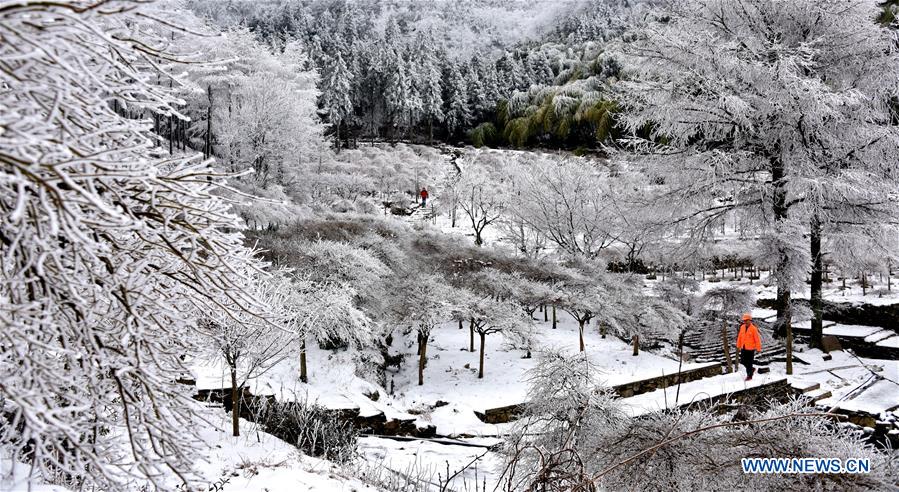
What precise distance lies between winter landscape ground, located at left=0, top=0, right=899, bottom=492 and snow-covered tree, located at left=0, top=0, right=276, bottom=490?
0.02m

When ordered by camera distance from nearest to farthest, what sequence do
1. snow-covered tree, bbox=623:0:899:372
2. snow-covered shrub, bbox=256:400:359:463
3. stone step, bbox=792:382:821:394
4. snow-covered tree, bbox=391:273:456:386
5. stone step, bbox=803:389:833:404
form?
snow-covered shrub, bbox=256:400:359:463
stone step, bbox=803:389:833:404
stone step, bbox=792:382:821:394
snow-covered tree, bbox=623:0:899:372
snow-covered tree, bbox=391:273:456:386

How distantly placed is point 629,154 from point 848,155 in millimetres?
4163

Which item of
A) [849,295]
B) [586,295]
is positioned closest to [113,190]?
[586,295]

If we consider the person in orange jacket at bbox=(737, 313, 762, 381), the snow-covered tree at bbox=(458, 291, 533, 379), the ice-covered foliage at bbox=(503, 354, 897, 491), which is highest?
the ice-covered foliage at bbox=(503, 354, 897, 491)

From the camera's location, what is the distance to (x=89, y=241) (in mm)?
1345

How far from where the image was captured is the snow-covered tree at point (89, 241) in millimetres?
1375

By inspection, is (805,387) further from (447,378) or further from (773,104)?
(447,378)

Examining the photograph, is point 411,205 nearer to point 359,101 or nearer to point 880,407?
point 359,101

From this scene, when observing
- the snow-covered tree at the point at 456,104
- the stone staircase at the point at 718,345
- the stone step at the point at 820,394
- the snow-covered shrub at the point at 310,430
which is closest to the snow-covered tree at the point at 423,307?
the snow-covered shrub at the point at 310,430

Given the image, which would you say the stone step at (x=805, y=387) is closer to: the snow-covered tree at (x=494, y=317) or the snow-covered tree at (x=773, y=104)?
the snow-covered tree at (x=773, y=104)

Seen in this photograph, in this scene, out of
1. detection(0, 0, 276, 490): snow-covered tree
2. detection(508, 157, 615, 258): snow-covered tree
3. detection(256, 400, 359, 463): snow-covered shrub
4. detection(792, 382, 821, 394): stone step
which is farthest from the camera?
detection(508, 157, 615, 258): snow-covered tree

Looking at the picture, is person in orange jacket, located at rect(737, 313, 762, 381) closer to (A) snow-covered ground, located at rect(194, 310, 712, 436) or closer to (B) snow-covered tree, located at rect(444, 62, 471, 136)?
(A) snow-covered ground, located at rect(194, 310, 712, 436)

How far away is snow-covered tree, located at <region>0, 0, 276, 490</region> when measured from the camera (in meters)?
1.38

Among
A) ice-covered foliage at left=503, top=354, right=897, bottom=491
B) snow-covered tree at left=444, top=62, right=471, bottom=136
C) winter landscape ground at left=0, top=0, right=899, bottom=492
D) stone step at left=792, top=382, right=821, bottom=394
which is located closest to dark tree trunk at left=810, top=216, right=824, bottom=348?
winter landscape ground at left=0, top=0, right=899, bottom=492
